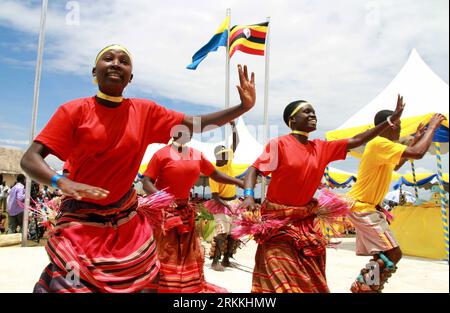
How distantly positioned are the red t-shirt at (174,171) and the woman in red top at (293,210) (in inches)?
41.5

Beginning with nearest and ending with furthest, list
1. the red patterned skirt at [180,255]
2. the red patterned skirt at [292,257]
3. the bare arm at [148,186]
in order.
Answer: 1. the red patterned skirt at [292,257]
2. the red patterned skirt at [180,255]
3. the bare arm at [148,186]

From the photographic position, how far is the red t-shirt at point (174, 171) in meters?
4.86

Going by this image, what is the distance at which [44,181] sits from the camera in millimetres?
2186

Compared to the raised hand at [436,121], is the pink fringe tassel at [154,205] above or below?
below

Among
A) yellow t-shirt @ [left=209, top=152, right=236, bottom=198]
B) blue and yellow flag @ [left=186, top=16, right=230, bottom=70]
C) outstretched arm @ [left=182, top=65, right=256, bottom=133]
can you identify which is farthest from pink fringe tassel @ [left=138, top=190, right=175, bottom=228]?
blue and yellow flag @ [left=186, top=16, right=230, bottom=70]

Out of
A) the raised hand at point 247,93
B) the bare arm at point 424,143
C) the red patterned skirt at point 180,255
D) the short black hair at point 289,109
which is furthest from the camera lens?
the red patterned skirt at point 180,255

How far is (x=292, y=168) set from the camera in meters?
3.88

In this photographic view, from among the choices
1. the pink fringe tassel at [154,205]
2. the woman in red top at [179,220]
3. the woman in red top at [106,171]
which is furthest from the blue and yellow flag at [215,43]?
the woman in red top at [106,171]

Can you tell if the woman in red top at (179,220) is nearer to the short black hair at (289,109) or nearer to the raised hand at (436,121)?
the short black hair at (289,109)

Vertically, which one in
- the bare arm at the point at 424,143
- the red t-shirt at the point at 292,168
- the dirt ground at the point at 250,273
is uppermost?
the bare arm at the point at 424,143

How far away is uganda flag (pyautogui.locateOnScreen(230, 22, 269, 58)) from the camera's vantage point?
1359 cm

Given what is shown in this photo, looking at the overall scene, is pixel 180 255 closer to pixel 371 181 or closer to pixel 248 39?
pixel 371 181

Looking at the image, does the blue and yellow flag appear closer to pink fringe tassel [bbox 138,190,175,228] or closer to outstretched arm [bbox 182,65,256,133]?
pink fringe tassel [bbox 138,190,175,228]

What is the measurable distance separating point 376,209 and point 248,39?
9741 millimetres
